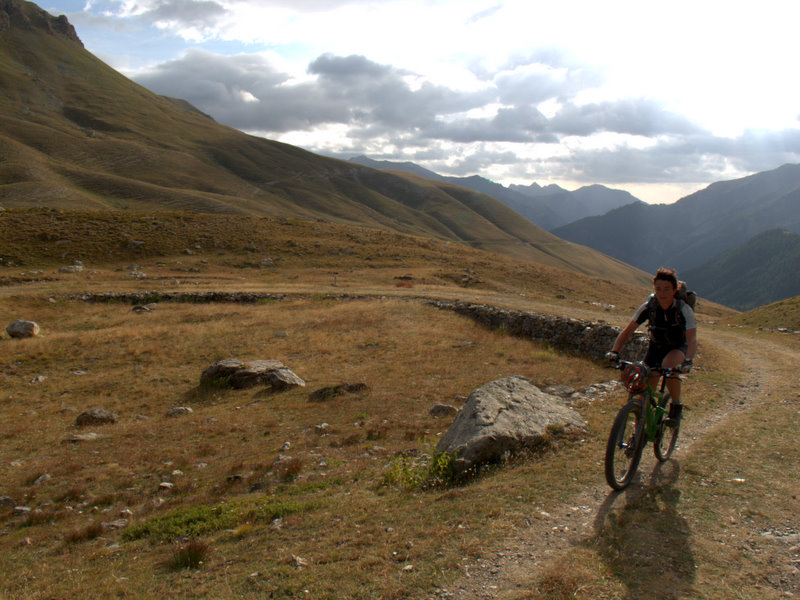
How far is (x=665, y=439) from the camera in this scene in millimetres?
8703

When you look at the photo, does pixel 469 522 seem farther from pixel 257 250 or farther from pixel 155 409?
pixel 257 250

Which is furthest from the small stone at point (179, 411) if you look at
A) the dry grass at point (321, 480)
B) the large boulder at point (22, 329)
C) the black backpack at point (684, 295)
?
the black backpack at point (684, 295)

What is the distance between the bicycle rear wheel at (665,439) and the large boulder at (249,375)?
1280 cm

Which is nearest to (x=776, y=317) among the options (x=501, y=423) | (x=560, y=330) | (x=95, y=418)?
(x=560, y=330)

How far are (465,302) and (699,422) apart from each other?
21452 mm

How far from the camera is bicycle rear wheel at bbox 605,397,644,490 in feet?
23.1

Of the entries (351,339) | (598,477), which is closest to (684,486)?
(598,477)

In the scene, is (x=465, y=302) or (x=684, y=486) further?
(x=465, y=302)

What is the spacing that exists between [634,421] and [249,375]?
14.7m

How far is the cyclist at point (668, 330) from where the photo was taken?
24.6ft

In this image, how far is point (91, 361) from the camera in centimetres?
2189

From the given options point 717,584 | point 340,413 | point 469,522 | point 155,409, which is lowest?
point 155,409

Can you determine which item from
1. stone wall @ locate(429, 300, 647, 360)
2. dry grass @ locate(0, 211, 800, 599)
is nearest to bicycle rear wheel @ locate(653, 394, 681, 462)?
dry grass @ locate(0, 211, 800, 599)

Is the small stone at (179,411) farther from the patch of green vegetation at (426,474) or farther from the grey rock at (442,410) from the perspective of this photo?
the patch of green vegetation at (426,474)
